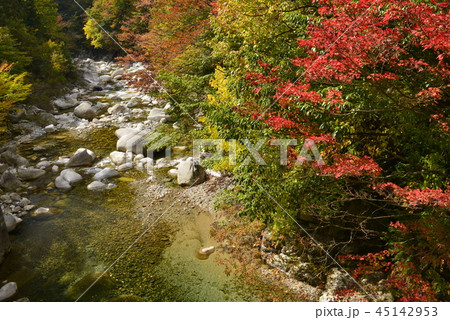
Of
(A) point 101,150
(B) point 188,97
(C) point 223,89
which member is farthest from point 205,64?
(A) point 101,150

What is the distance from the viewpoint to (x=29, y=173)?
421 inches

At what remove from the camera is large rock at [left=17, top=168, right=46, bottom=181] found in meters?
10.6

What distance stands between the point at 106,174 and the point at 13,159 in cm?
400

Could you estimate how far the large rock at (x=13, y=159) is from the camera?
457 inches

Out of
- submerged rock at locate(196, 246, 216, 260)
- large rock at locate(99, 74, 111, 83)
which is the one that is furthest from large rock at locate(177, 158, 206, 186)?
large rock at locate(99, 74, 111, 83)

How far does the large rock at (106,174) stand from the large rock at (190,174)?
2.40 meters

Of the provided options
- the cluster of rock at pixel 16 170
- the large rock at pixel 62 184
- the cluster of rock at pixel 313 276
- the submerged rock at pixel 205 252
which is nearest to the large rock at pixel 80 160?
the cluster of rock at pixel 16 170

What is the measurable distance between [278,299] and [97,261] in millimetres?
4059

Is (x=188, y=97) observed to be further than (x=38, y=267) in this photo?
Yes

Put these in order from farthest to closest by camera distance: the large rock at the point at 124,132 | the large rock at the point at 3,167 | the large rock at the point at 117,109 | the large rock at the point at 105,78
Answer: the large rock at the point at 105,78
the large rock at the point at 117,109
the large rock at the point at 124,132
the large rock at the point at 3,167

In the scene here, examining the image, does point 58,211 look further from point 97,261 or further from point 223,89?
point 223,89

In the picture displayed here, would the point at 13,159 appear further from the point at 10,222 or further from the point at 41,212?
the point at 10,222

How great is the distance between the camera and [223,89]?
26.2 ft

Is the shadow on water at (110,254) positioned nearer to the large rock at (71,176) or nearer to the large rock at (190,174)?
the large rock at (71,176)
